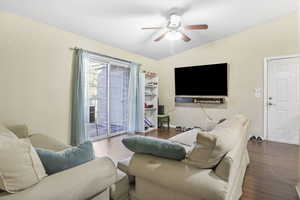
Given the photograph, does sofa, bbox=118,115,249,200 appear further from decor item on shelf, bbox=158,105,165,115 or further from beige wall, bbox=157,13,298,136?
decor item on shelf, bbox=158,105,165,115

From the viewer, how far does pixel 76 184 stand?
961 mm

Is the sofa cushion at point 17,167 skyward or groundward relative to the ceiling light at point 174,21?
groundward

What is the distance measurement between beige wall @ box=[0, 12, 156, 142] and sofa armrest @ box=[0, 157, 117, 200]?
237cm

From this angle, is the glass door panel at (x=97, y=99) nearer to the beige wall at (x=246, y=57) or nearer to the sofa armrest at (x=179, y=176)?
the beige wall at (x=246, y=57)

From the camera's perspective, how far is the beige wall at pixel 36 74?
104 inches

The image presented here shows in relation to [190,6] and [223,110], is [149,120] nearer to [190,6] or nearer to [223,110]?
[223,110]

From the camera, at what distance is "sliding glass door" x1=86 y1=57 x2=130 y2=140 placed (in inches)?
160

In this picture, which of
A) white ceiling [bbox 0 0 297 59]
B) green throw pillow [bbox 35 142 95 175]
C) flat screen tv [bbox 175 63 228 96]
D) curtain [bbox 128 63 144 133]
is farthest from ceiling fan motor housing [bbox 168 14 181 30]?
green throw pillow [bbox 35 142 95 175]

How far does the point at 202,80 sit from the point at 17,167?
15.5 ft

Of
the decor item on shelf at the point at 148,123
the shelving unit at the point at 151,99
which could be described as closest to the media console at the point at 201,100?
the shelving unit at the point at 151,99

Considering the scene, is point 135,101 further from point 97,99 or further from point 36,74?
point 36,74

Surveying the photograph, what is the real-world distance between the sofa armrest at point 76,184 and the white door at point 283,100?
438cm

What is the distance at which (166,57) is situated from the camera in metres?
5.66

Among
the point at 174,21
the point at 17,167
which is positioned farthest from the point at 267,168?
the point at 17,167
